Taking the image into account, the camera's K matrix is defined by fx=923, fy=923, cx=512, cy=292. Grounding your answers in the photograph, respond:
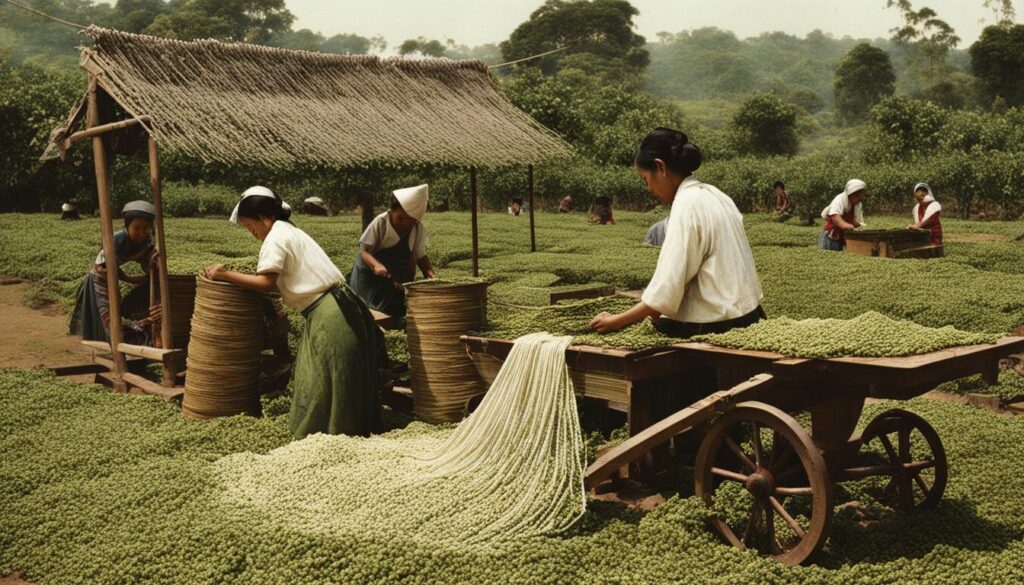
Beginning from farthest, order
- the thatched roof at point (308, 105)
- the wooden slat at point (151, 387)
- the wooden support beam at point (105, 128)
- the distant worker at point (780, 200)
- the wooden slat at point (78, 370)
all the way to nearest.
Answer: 1. the distant worker at point (780, 200)
2. the wooden slat at point (78, 370)
3. the thatched roof at point (308, 105)
4. the wooden support beam at point (105, 128)
5. the wooden slat at point (151, 387)

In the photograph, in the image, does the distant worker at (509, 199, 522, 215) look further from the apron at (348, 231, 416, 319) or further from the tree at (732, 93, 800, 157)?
the tree at (732, 93, 800, 157)

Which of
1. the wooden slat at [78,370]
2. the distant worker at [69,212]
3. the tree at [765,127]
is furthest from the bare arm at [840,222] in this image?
the tree at [765,127]

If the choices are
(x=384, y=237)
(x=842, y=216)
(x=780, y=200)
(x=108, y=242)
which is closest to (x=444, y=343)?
(x=384, y=237)

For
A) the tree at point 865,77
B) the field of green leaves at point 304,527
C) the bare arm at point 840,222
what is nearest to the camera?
the field of green leaves at point 304,527

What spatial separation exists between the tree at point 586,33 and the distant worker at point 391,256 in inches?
2577

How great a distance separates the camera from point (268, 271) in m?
5.27

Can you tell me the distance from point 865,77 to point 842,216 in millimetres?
56889

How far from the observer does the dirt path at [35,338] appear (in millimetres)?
8156

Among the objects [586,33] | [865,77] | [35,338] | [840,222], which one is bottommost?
[35,338]

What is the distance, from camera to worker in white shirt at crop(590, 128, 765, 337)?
4.10 meters

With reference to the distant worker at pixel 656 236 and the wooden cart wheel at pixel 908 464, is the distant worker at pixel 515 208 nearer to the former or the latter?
the distant worker at pixel 656 236

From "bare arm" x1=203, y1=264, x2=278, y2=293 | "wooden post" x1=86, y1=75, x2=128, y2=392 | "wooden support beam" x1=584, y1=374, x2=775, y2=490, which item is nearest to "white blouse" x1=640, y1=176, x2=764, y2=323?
"wooden support beam" x1=584, y1=374, x2=775, y2=490

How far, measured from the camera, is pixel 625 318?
418 centimetres

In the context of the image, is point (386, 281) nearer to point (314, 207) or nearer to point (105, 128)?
point (105, 128)
